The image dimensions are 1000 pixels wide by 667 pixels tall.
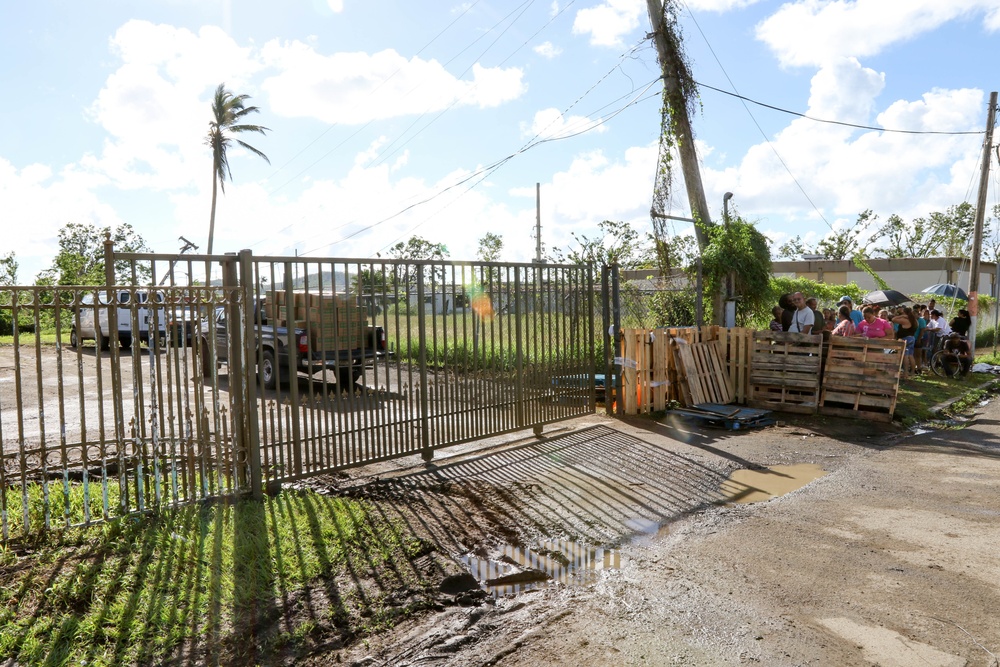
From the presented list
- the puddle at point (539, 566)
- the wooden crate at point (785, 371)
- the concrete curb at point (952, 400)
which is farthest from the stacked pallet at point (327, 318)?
the concrete curb at point (952, 400)

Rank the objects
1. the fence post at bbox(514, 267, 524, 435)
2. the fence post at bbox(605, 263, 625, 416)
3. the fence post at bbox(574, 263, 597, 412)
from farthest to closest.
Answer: the fence post at bbox(605, 263, 625, 416) → the fence post at bbox(574, 263, 597, 412) → the fence post at bbox(514, 267, 524, 435)

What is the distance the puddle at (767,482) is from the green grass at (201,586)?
336 centimetres

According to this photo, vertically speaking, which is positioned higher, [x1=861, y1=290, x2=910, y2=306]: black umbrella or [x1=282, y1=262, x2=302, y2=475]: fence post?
[x1=861, y1=290, x2=910, y2=306]: black umbrella

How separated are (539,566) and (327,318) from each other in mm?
3192

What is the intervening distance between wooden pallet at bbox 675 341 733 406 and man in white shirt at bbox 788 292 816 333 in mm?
1329

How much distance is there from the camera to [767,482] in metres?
7.16

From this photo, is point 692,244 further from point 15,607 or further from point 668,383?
point 15,607

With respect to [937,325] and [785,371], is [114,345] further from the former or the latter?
[937,325]

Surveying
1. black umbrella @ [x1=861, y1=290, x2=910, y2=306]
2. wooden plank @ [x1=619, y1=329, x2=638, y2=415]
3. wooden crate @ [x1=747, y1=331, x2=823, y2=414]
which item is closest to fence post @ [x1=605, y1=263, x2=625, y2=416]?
wooden plank @ [x1=619, y1=329, x2=638, y2=415]

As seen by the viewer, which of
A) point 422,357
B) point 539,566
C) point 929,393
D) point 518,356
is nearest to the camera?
point 539,566

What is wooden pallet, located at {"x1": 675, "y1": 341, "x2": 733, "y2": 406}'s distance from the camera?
35.5ft

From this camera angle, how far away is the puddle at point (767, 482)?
6695 mm

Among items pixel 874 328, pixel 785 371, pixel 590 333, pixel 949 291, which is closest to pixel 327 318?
pixel 590 333

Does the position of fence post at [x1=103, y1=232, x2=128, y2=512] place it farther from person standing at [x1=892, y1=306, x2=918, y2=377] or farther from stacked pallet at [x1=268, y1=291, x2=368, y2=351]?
person standing at [x1=892, y1=306, x2=918, y2=377]
